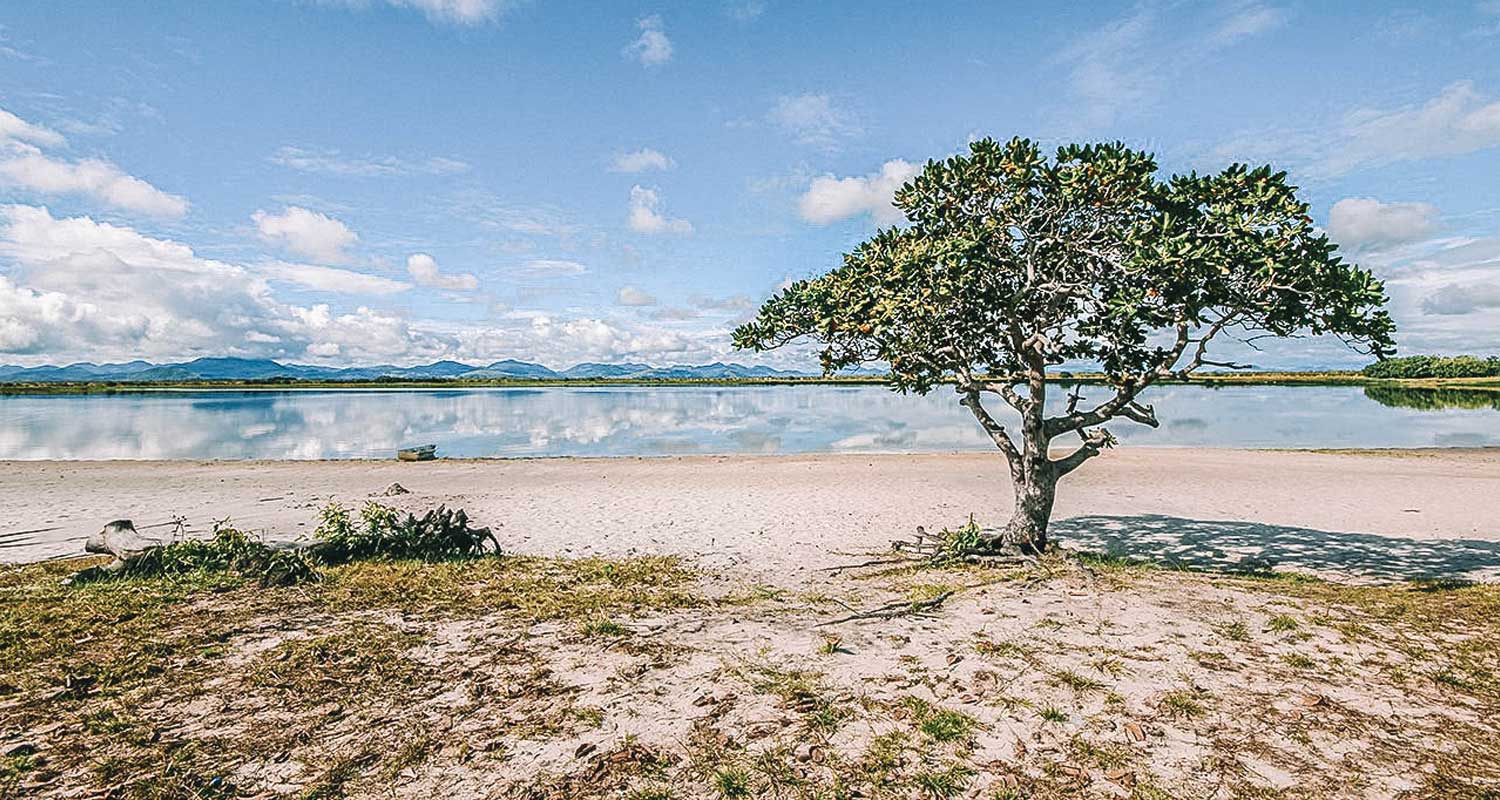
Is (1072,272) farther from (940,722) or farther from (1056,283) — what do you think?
(940,722)

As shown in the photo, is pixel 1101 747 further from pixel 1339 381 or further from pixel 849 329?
pixel 1339 381

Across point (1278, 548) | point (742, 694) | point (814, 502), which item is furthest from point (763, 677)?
point (814, 502)

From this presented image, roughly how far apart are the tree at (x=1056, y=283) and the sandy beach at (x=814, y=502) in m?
4.42

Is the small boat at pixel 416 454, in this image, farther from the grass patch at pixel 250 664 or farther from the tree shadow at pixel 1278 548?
the tree shadow at pixel 1278 548

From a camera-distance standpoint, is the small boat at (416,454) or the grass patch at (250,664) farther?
the small boat at (416,454)

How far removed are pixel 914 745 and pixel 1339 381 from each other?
225 m

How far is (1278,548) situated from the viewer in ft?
50.2

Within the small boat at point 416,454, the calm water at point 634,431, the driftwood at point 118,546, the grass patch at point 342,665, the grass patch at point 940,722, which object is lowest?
the calm water at point 634,431

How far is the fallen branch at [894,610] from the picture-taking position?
909cm

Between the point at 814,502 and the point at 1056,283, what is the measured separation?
11714 millimetres

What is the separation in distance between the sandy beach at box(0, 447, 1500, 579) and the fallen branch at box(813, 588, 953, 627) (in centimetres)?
273

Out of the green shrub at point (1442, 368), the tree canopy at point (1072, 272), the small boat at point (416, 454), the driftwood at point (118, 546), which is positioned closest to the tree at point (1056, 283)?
the tree canopy at point (1072, 272)

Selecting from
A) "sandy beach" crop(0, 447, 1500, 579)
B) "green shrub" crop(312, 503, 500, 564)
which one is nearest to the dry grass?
"green shrub" crop(312, 503, 500, 564)

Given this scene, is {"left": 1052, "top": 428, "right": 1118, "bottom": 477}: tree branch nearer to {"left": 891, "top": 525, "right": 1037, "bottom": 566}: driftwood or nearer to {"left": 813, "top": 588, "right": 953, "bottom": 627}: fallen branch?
{"left": 891, "top": 525, "right": 1037, "bottom": 566}: driftwood
